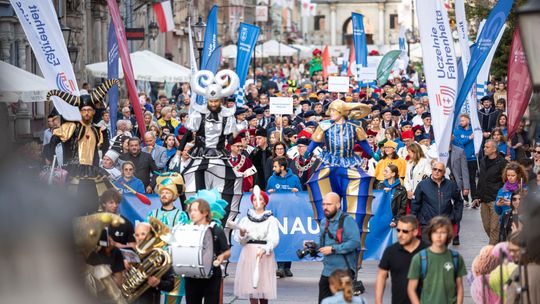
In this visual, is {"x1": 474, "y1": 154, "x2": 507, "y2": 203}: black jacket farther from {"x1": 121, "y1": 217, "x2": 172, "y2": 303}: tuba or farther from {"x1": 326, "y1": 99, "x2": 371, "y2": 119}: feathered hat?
{"x1": 121, "y1": 217, "x2": 172, "y2": 303}: tuba

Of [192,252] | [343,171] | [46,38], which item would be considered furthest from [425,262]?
[46,38]

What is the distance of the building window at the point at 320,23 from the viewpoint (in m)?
170

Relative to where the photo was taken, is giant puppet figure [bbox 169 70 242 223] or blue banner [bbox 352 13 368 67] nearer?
giant puppet figure [bbox 169 70 242 223]

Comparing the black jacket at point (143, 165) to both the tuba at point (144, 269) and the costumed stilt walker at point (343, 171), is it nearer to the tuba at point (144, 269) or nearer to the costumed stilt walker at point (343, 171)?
the costumed stilt walker at point (343, 171)

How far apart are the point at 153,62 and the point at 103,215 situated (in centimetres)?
2986

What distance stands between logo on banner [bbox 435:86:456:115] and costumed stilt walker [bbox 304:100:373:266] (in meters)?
3.18

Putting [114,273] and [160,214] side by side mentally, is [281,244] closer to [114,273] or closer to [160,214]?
[160,214]

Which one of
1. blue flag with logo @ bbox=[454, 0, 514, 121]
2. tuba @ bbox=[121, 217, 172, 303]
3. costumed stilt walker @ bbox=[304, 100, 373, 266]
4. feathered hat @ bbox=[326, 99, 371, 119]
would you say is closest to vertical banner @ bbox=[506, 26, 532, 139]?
blue flag with logo @ bbox=[454, 0, 514, 121]

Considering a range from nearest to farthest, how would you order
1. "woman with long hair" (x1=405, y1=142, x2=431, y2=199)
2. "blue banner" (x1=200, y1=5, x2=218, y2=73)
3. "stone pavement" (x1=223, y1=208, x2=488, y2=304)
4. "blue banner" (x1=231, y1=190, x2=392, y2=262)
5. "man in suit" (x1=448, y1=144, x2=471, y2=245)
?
"stone pavement" (x1=223, y1=208, x2=488, y2=304) → "blue banner" (x1=231, y1=190, x2=392, y2=262) → "woman with long hair" (x1=405, y1=142, x2=431, y2=199) → "man in suit" (x1=448, y1=144, x2=471, y2=245) → "blue banner" (x1=200, y1=5, x2=218, y2=73)

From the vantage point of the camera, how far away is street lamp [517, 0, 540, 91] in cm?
591

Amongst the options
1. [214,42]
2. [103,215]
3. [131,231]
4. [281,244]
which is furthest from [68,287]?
[214,42]

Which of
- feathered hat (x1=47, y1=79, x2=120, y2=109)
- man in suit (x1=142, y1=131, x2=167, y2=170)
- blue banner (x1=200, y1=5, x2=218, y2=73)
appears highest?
blue banner (x1=200, y1=5, x2=218, y2=73)

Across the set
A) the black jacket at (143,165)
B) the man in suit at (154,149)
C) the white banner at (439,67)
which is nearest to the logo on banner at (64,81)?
the man in suit at (154,149)

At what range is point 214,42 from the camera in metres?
27.2
